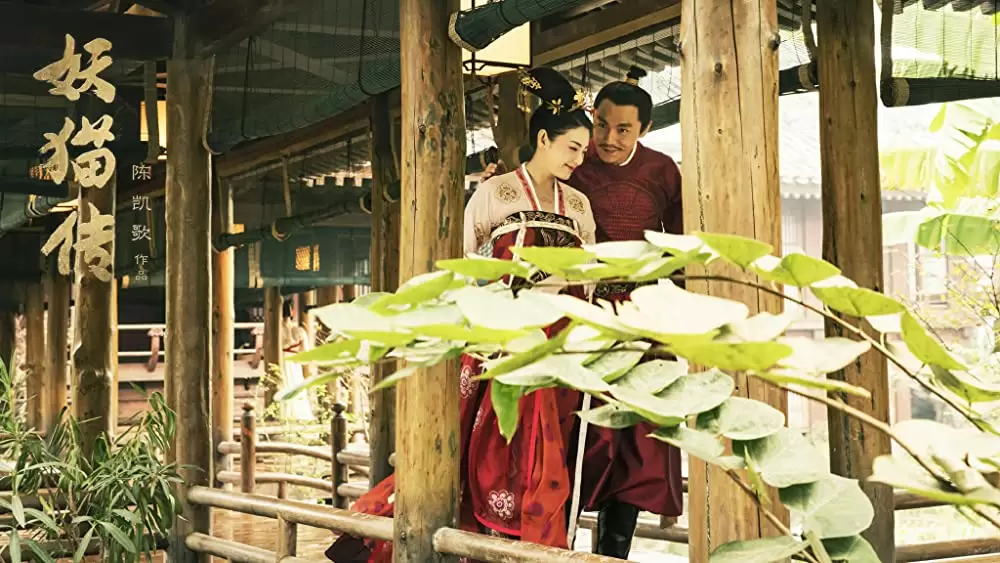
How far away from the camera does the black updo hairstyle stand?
3.95 metres

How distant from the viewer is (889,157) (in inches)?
348

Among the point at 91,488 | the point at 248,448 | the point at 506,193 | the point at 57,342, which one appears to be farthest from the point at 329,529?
the point at 57,342

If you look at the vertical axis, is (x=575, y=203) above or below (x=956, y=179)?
below

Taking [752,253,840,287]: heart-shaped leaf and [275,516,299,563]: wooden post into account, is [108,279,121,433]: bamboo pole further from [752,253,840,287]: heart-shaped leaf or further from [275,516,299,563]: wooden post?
[752,253,840,287]: heart-shaped leaf

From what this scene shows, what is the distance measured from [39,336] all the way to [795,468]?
15.9 m

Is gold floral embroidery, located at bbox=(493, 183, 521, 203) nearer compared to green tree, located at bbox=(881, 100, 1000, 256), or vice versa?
gold floral embroidery, located at bbox=(493, 183, 521, 203)

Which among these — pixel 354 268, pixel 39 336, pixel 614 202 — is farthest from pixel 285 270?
pixel 614 202

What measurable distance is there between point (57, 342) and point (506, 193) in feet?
35.8

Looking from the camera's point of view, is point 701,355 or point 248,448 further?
point 248,448

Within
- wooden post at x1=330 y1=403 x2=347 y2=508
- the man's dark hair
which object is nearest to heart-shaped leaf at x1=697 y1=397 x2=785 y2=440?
the man's dark hair

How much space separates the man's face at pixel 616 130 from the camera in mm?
4074

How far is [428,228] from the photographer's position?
3902 mm

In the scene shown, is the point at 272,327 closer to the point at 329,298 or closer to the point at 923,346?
the point at 329,298

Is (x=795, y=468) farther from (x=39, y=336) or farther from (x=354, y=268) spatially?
(x=39, y=336)
